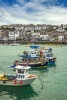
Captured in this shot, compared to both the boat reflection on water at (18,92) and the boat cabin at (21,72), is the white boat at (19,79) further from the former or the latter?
the boat reflection on water at (18,92)

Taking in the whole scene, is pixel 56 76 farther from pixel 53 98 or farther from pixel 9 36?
pixel 9 36

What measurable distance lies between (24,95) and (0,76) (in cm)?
372

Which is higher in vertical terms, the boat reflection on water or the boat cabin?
the boat cabin

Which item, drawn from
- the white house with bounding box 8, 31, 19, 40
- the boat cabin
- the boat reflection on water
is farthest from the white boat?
the white house with bounding box 8, 31, 19, 40

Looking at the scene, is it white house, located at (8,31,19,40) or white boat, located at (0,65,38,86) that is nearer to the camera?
white boat, located at (0,65,38,86)

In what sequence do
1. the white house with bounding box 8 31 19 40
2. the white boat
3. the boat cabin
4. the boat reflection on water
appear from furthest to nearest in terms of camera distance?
1. the white house with bounding box 8 31 19 40
2. the boat cabin
3. the white boat
4. the boat reflection on water

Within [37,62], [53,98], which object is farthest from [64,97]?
[37,62]

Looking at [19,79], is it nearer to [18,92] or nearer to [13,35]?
[18,92]

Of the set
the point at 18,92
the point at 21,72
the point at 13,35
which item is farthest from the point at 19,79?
the point at 13,35

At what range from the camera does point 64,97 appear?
79.5ft

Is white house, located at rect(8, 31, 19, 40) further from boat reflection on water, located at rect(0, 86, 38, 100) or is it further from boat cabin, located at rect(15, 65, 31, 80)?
boat reflection on water, located at rect(0, 86, 38, 100)

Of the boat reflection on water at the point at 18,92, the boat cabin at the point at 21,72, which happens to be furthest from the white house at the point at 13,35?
the boat reflection on water at the point at 18,92

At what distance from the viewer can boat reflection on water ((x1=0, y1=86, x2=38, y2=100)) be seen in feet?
81.3

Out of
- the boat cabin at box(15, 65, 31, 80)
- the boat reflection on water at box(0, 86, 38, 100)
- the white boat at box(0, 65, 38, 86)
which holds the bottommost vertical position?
the boat reflection on water at box(0, 86, 38, 100)
